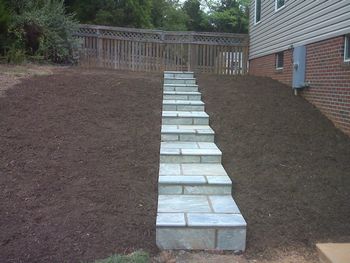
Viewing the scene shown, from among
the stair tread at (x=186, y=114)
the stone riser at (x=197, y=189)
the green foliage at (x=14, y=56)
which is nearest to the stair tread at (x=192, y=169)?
the stone riser at (x=197, y=189)

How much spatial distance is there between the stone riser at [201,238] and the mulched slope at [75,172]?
149 millimetres

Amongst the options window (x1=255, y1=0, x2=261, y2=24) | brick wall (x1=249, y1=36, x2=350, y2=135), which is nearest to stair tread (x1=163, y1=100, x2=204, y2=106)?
brick wall (x1=249, y1=36, x2=350, y2=135)

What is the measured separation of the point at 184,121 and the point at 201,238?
11.1 feet

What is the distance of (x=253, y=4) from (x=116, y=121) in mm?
8752

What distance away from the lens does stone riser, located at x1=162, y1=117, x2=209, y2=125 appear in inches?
268

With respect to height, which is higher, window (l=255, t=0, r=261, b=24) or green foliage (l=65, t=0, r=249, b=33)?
green foliage (l=65, t=0, r=249, b=33)

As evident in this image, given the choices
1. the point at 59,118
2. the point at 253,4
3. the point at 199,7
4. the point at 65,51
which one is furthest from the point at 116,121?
the point at 199,7

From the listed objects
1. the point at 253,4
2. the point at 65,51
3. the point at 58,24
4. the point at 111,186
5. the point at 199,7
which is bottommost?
the point at 111,186

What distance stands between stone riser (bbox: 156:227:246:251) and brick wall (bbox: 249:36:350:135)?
11.6ft

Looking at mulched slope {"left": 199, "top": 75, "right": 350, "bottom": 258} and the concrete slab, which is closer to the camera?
the concrete slab

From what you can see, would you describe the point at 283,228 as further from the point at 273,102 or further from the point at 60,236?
the point at 273,102

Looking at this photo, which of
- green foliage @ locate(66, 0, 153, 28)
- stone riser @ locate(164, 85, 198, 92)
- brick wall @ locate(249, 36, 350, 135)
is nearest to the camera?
brick wall @ locate(249, 36, 350, 135)

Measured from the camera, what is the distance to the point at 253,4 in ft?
44.0

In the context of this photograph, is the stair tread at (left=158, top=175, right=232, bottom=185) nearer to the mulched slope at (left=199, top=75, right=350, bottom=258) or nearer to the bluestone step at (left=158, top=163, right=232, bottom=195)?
the bluestone step at (left=158, top=163, right=232, bottom=195)
